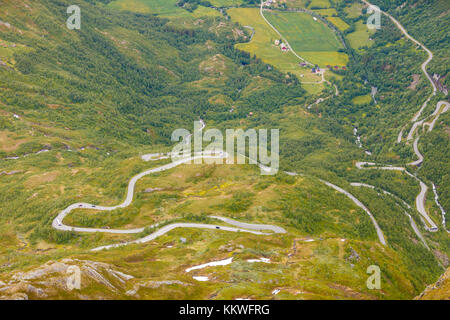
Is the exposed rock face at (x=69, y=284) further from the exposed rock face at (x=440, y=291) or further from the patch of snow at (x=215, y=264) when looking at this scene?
the exposed rock face at (x=440, y=291)

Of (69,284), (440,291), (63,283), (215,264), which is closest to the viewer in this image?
(63,283)

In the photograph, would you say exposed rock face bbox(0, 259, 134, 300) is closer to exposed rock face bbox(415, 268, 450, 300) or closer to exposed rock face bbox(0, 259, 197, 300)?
exposed rock face bbox(0, 259, 197, 300)

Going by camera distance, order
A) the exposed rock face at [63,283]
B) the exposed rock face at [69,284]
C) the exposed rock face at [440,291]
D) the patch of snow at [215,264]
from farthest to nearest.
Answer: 1. the patch of snow at [215,264]
2. the exposed rock face at [440,291]
3. the exposed rock face at [69,284]
4. the exposed rock face at [63,283]

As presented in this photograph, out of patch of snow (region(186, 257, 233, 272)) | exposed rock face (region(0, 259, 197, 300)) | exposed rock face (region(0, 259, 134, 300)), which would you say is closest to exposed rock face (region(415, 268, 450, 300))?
patch of snow (region(186, 257, 233, 272))

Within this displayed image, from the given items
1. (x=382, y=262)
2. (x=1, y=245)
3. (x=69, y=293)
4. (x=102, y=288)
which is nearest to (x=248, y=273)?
(x=102, y=288)

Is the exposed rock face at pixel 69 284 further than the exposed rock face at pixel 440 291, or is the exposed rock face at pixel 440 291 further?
the exposed rock face at pixel 440 291

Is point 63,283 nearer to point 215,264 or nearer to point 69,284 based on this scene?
point 69,284

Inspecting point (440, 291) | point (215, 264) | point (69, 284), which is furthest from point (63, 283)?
point (440, 291)

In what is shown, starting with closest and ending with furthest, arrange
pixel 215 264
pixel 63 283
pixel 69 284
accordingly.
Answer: pixel 63 283, pixel 69 284, pixel 215 264

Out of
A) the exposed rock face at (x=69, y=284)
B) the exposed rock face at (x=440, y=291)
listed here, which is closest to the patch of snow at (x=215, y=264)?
the exposed rock face at (x=69, y=284)

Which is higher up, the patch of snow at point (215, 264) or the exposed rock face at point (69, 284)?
the exposed rock face at point (69, 284)
